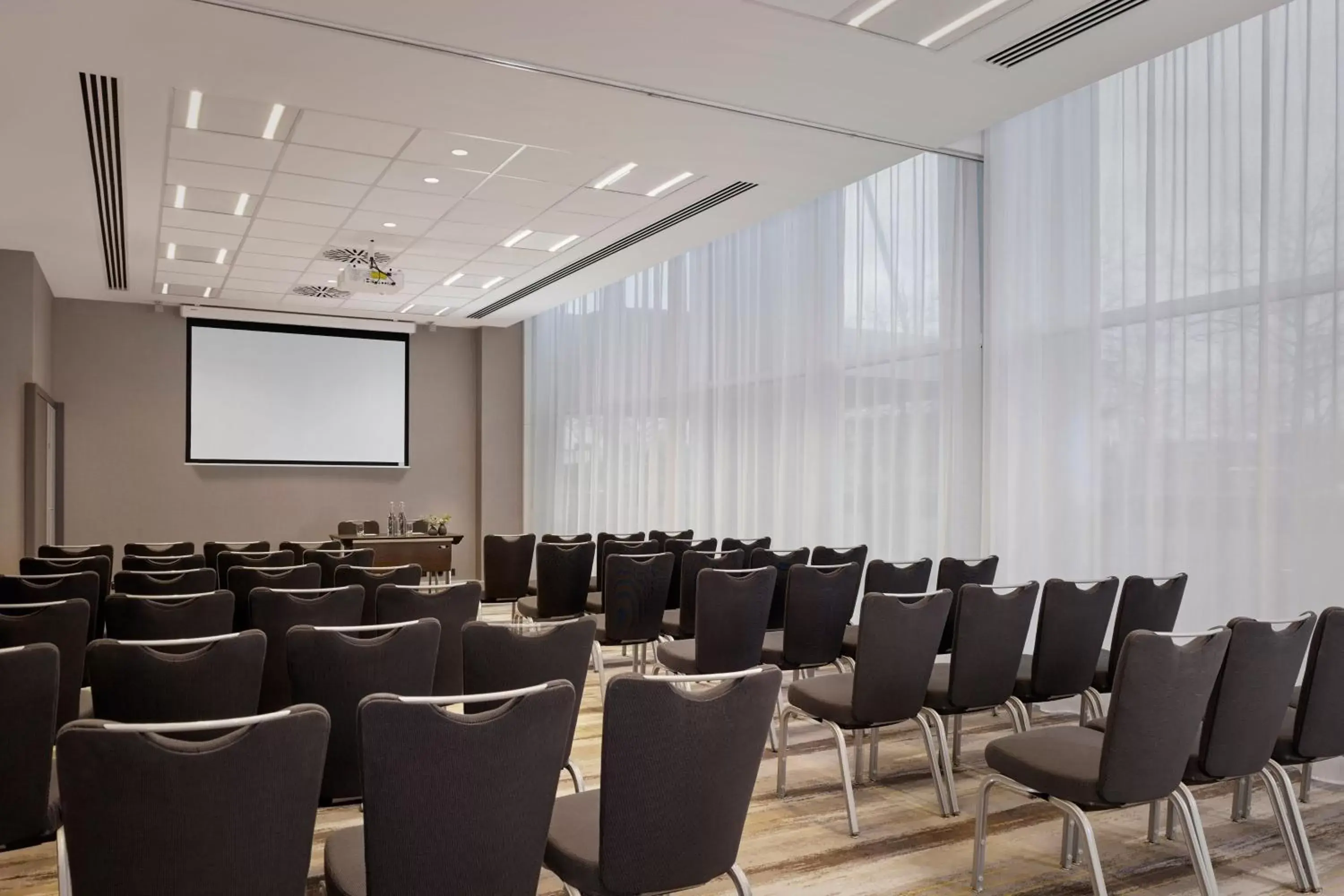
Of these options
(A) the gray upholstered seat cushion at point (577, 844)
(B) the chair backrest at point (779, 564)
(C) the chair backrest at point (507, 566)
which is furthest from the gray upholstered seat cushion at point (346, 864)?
(C) the chair backrest at point (507, 566)

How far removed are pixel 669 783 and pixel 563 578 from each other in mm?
4000

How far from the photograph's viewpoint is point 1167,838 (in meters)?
3.64

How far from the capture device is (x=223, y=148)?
627cm

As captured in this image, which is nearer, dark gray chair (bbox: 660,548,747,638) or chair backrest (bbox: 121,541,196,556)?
dark gray chair (bbox: 660,548,747,638)

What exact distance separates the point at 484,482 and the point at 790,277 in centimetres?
675

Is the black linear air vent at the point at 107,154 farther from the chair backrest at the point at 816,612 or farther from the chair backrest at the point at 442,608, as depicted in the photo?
the chair backrest at the point at 816,612

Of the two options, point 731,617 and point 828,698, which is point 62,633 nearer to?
point 731,617

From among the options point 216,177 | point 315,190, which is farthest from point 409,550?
point 216,177

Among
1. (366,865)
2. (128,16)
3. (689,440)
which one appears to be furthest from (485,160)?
(366,865)

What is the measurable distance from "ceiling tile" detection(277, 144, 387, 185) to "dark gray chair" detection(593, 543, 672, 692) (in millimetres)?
3253

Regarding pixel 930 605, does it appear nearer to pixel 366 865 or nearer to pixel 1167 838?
pixel 1167 838

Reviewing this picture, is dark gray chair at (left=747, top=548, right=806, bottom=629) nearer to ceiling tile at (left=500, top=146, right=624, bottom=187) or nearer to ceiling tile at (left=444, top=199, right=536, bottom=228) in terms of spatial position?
ceiling tile at (left=500, top=146, right=624, bottom=187)

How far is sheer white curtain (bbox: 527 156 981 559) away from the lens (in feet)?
22.4

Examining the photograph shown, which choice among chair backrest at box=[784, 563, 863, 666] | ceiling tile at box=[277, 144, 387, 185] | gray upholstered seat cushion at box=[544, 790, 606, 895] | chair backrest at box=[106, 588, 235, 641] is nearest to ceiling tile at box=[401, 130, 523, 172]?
ceiling tile at box=[277, 144, 387, 185]
